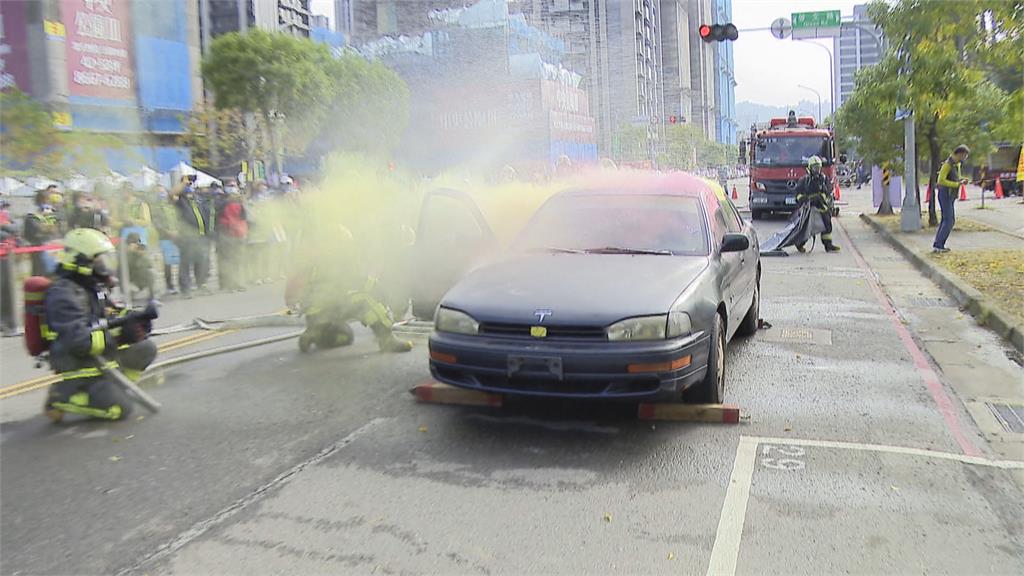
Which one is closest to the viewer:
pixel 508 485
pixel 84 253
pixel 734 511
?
pixel 734 511

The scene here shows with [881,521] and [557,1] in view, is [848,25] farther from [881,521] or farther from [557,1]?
[881,521]

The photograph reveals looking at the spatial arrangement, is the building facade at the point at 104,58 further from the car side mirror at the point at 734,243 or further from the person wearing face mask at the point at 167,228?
the person wearing face mask at the point at 167,228

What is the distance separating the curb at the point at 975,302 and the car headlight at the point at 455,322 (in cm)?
522

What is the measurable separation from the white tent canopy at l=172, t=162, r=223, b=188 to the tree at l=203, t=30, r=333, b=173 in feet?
4.68

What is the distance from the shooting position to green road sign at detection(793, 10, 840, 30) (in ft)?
72.6

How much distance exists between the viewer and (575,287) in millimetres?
4984

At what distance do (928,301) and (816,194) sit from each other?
507cm

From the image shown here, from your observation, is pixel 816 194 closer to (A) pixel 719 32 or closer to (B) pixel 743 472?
(A) pixel 719 32

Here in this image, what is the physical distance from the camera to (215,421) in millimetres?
5391

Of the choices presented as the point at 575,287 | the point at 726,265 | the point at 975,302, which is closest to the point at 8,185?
the point at 575,287

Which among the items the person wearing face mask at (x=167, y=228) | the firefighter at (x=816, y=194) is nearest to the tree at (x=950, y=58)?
the firefighter at (x=816, y=194)

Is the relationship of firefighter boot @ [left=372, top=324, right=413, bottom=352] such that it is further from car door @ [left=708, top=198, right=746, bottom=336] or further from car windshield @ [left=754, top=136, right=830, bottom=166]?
car windshield @ [left=754, top=136, right=830, bottom=166]

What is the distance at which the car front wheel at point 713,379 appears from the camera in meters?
5.11

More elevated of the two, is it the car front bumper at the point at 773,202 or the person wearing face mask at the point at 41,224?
the person wearing face mask at the point at 41,224
